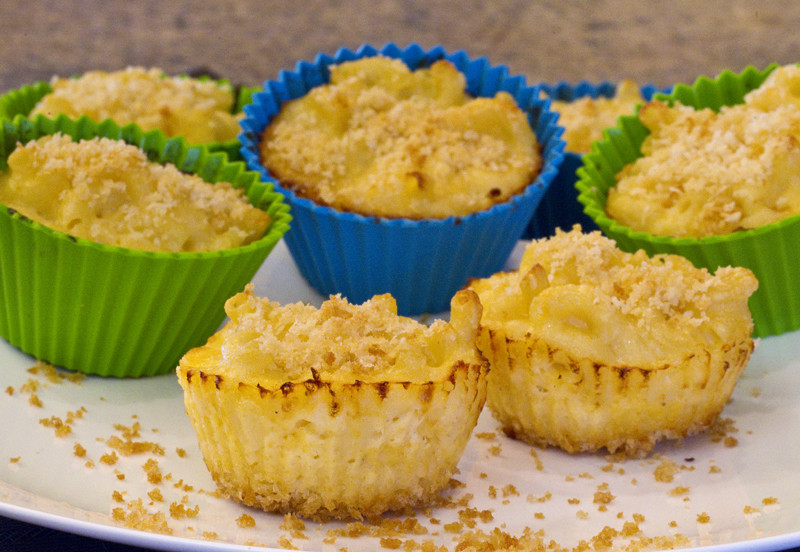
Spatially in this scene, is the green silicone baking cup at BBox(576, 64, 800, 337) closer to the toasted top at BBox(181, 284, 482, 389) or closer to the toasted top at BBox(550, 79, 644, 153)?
the toasted top at BBox(550, 79, 644, 153)

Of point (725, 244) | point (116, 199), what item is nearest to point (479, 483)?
point (725, 244)

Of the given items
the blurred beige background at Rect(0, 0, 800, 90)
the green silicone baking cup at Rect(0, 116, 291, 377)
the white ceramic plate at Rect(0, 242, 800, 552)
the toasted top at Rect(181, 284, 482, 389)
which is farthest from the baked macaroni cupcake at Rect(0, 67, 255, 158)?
the blurred beige background at Rect(0, 0, 800, 90)

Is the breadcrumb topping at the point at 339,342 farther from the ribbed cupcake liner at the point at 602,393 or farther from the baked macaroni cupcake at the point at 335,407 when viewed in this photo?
the ribbed cupcake liner at the point at 602,393

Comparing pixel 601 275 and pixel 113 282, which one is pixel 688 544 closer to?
pixel 601 275

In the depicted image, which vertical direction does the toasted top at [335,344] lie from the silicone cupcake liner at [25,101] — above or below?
above

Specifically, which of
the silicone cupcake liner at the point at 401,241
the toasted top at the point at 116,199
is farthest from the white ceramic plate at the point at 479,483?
the silicone cupcake liner at the point at 401,241

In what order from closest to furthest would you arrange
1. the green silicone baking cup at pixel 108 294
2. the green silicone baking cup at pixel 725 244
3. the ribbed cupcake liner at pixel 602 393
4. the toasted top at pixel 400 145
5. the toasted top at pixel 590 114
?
the ribbed cupcake liner at pixel 602 393
the green silicone baking cup at pixel 108 294
the green silicone baking cup at pixel 725 244
the toasted top at pixel 400 145
the toasted top at pixel 590 114
